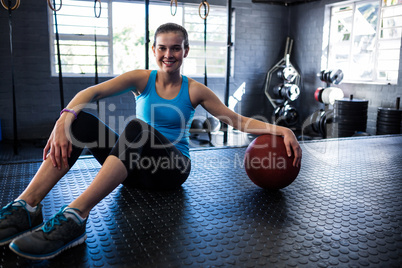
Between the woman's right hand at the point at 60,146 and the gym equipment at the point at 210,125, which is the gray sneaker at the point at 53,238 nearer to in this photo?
the woman's right hand at the point at 60,146

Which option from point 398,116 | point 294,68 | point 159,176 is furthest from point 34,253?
point 294,68

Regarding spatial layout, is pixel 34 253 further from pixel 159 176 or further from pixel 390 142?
pixel 390 142

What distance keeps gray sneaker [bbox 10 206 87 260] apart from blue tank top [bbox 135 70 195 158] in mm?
606

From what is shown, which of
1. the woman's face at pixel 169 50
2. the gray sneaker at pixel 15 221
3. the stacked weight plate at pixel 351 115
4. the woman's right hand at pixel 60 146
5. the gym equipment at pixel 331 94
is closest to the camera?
the gray sneaker at pixel 15 221

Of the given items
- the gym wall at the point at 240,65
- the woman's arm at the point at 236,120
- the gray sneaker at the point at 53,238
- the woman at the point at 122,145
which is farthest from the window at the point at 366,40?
the gray sneaker at the point at 53,238

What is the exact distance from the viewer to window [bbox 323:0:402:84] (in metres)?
4.88

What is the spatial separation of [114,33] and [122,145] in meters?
4.72

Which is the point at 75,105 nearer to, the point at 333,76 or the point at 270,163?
the point at 270,163

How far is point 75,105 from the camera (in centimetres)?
130

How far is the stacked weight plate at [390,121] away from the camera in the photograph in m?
4.42

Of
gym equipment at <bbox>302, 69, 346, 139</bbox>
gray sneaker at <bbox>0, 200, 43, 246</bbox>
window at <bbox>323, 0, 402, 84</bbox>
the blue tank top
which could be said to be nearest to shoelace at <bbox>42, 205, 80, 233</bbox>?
gray sneaker at <bbox>0, 200, 43, 246</bbox>

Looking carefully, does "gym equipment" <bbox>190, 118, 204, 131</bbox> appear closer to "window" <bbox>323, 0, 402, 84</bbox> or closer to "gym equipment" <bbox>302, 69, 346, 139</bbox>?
"gym equipment" <bbox>302, 69, 346, 139</bbox>

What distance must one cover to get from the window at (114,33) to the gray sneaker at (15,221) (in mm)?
4339

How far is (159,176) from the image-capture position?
1.56 meters
